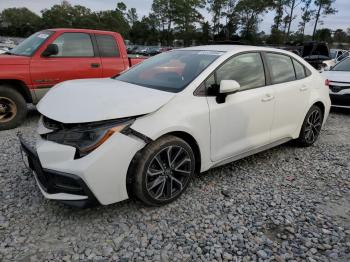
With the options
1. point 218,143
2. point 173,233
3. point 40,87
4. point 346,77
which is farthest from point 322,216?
point 346,77

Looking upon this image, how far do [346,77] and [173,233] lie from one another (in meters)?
6.64

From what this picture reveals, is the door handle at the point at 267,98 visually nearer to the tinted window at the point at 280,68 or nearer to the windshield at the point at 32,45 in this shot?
the tinted window at the point at 280,68

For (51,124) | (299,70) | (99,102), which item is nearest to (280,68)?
(299,70)

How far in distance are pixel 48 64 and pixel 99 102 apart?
139 inches

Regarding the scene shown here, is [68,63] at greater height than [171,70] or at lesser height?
lesser

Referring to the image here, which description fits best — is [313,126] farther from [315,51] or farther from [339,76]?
[315,51]

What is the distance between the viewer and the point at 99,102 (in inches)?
112

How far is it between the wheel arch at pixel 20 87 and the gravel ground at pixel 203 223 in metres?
2.05

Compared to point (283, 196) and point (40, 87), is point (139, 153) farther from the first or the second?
point (40, 87)

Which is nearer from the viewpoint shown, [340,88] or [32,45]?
[32,45]

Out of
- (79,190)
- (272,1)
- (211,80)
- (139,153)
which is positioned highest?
(272,1)

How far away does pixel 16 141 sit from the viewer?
4973 mm

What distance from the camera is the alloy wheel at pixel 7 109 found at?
18.3 feet

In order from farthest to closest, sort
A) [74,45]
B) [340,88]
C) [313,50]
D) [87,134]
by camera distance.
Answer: [313,50]
[340,88]
[74,45]
[87,134]
